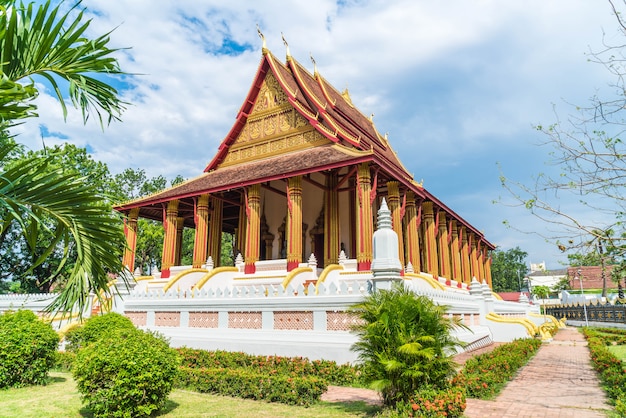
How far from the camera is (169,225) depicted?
1822 centimetres

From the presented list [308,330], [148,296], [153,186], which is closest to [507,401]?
[308,330]

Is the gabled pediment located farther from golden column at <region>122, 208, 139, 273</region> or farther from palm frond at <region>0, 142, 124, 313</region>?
palm frond at <region>0, 142, 124, 313</region>

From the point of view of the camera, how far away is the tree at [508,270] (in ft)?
245

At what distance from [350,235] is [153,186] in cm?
2421

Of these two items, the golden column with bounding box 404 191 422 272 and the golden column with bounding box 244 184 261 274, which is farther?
the golden column with bounding box 404 191 422 272

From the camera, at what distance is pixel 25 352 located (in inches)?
279

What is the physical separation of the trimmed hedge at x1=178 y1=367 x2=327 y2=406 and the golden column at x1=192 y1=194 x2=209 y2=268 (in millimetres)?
10314

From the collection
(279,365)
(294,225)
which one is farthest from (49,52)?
(294,225)

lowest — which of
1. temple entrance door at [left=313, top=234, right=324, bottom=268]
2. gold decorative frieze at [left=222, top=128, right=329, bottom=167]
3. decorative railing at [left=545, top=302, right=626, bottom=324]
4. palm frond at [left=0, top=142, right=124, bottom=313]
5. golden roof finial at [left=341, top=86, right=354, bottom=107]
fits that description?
decorative railing at [left=545, top=302, right=626, bottom=324]

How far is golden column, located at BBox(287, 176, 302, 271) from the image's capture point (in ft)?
47.0

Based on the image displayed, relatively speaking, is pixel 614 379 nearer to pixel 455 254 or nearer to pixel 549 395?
pixel 549 395

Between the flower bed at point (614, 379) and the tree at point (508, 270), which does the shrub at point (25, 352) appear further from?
the tree at point (508, 270)

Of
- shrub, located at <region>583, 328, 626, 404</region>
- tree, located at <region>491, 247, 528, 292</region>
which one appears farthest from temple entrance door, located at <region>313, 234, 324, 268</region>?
tree, located at <region>491, 247, 528, 292</region>

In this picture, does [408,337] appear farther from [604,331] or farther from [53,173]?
[604,331]
